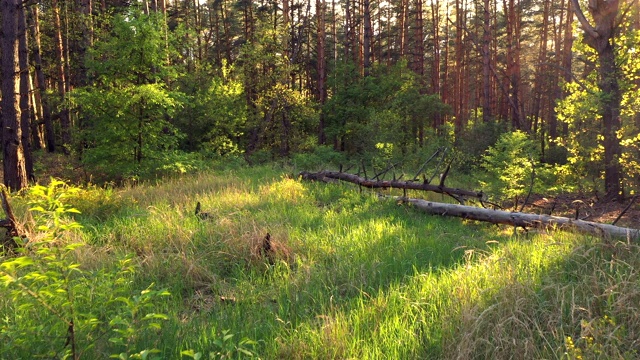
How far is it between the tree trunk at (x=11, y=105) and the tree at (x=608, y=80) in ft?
45.8

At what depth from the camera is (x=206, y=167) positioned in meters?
13.7

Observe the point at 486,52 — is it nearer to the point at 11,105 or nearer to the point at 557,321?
the point at 557,321

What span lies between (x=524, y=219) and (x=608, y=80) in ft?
20.2

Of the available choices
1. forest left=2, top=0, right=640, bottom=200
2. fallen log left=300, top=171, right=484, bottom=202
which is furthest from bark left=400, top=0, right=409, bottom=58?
fallen log left=300, top=171, right=484, bottom=202

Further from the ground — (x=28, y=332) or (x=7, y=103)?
(x=7, y=103)

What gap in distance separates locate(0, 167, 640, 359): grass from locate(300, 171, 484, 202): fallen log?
1.46 metres

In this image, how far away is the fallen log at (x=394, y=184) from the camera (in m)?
7.93

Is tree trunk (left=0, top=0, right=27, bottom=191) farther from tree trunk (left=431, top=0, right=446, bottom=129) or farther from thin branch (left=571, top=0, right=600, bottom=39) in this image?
tree trunk (left=431, top=0, right=446, bottom=129)

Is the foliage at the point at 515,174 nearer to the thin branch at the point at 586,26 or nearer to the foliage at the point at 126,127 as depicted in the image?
the thin branch at the point at 586,26

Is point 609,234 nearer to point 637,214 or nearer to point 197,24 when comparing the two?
point 637,214

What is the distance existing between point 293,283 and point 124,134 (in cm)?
928

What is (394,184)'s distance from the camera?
29.1 ft

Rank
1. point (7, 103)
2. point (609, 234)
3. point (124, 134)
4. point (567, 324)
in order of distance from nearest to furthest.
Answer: point (567, 324) → point (609, 234) → point (7, 103) → point (124, 134)

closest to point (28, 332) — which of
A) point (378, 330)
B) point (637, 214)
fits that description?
point (378, 330)
